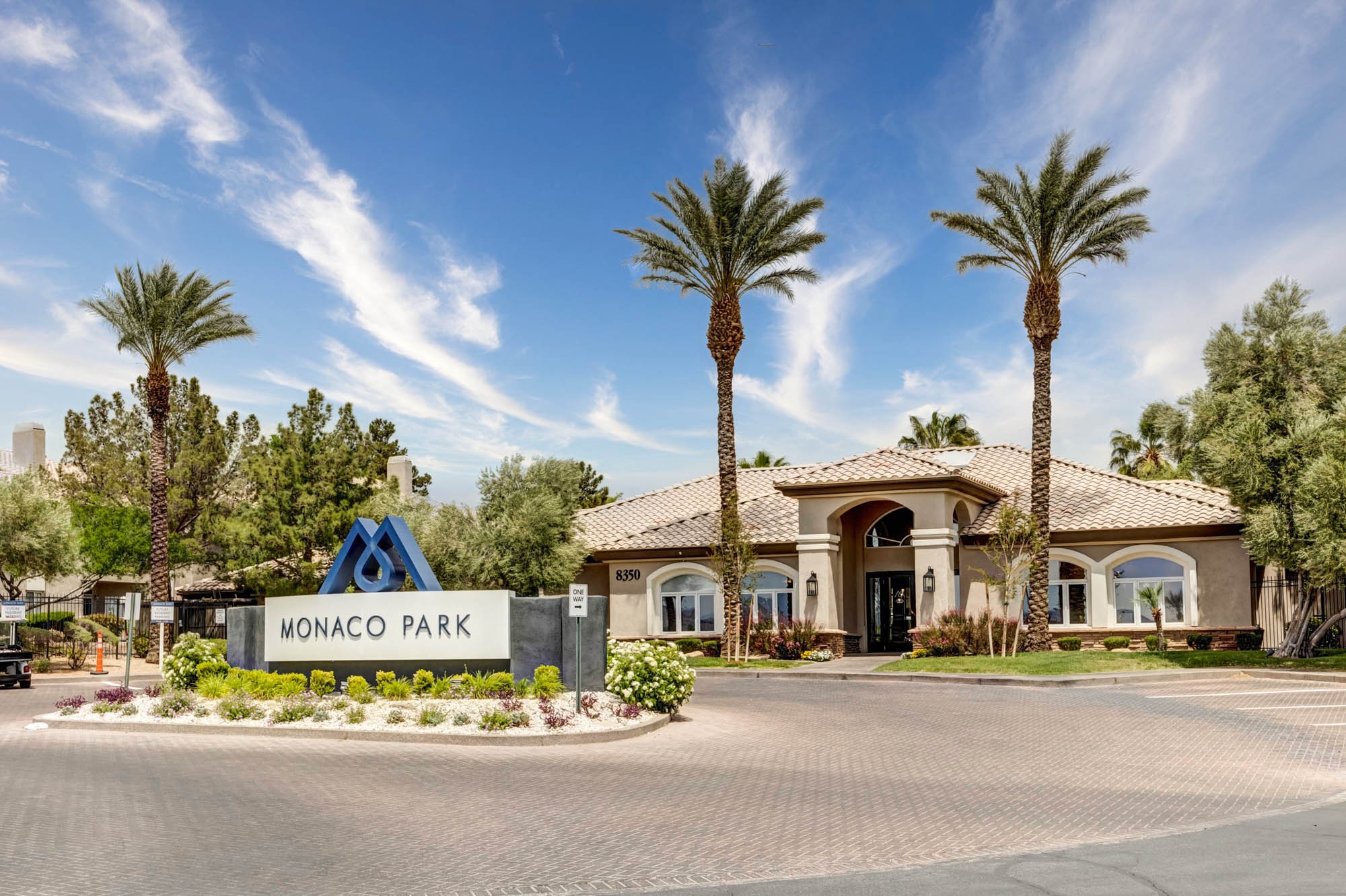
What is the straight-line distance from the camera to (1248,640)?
30703mm

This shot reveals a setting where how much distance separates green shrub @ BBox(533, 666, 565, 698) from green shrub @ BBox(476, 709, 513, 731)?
1.86 m

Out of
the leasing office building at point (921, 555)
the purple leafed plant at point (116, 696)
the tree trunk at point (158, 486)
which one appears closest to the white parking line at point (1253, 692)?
the leasing office building at point (921, 555)

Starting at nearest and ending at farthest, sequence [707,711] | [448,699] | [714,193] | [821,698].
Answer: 1. [448,699]
2. [707,711]
3. [821,698]
4. [714,193]

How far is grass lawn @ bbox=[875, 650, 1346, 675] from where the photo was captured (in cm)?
2544

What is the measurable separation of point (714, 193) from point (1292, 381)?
16289 millimetres

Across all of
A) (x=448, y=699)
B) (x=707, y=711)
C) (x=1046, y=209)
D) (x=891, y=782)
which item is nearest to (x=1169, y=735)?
(x=891, y=782)

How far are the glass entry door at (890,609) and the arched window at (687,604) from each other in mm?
5119

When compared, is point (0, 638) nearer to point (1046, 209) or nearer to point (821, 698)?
point (821, 698)

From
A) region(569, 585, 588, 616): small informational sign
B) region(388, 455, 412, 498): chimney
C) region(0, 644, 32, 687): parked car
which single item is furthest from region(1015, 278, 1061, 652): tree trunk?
region(388, 455, 412, 498): chimney

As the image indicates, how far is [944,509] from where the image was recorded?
32250mm

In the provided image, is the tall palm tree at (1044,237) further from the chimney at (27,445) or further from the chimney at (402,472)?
the chimney at (27,445)

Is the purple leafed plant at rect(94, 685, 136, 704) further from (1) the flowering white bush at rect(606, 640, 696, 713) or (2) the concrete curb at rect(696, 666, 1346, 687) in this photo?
(2) the concrete curb at rect(696, 666, 1346, 687)

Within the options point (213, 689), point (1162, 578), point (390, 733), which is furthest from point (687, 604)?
point (390, 733)

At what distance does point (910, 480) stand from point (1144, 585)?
24.7 ft
